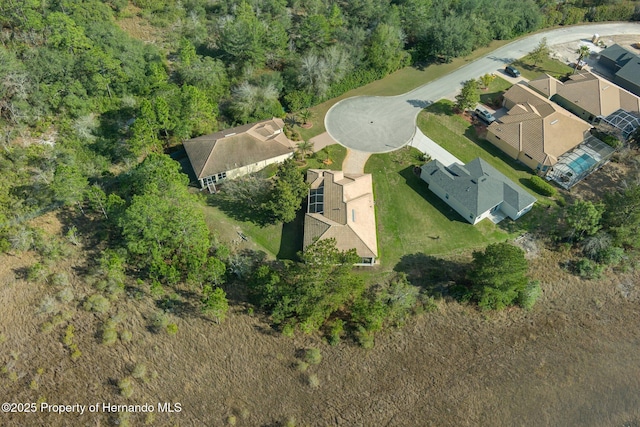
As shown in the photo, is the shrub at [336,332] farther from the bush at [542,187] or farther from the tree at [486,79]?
the tree at [486,79]

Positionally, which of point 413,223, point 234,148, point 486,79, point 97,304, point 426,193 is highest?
point 486,79

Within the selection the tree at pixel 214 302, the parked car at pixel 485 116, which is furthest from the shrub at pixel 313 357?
the parked car at pixel 485 116

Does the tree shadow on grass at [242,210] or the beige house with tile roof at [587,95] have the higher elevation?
the beige house with tile roof at [587,95]

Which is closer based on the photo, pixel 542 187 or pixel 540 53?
pixel 542 187

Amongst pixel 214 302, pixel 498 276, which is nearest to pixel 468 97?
pixel 498 276

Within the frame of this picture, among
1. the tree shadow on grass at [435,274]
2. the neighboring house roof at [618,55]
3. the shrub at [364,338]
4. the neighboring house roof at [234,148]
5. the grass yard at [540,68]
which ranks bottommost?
the shrub at [364,338]

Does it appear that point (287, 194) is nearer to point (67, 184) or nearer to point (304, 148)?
point (304, 148)

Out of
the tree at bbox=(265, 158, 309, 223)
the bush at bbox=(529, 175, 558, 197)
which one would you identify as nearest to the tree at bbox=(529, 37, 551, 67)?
the bush at bbox=(529, 175, 558, 197)

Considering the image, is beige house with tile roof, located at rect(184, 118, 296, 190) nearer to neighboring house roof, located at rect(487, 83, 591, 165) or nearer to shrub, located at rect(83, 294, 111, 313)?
shrub, located at rect(83, 294, 111, 313)
